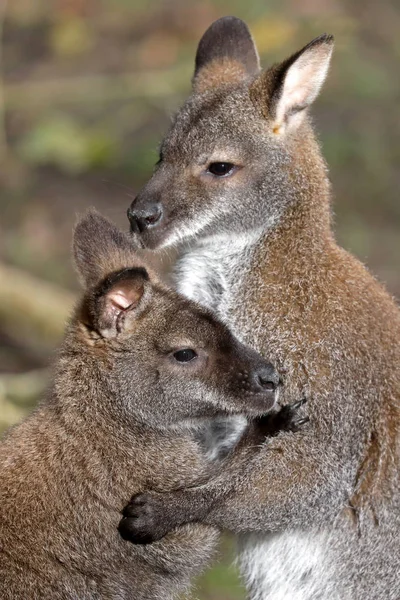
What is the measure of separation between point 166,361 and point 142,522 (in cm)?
72

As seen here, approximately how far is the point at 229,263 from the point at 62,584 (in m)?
1.76

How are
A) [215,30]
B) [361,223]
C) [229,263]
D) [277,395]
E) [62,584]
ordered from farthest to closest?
[361,223] < [215,30] < [229,263] < [277,395] < [62,584]

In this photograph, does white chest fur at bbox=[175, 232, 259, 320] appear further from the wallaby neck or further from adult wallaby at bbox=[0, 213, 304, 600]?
adult wallaby at bbox=[0, 213, 304, 600]

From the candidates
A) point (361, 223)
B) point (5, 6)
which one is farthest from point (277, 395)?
point (5, 6)

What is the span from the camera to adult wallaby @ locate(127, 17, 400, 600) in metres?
5.27

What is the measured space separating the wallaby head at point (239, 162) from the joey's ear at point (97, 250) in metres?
0.24

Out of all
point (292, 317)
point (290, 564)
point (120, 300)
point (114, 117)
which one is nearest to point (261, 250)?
point (292, 317)

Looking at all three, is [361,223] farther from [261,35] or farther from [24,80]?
[24,80]

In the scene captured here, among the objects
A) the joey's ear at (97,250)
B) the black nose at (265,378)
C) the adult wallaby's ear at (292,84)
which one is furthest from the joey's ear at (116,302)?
the adult wallaby's ear at (292,84)

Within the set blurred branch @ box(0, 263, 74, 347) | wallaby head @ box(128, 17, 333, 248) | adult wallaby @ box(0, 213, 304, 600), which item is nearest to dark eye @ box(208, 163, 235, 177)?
wallaby head @ box(128, 17, 333, 248)

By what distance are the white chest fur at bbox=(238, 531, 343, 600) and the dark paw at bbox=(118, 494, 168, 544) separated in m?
0.78

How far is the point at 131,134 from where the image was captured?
41.2 feet

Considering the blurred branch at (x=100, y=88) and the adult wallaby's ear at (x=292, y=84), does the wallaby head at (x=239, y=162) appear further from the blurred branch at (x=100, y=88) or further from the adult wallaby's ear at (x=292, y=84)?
the blurred branch at (x=100, y=88)

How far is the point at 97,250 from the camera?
5230mm
